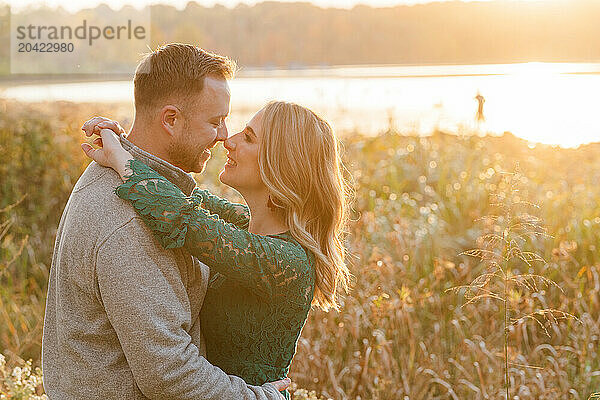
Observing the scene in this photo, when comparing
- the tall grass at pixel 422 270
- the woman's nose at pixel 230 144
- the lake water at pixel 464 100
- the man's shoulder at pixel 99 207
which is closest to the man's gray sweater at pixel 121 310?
the man's shoulder at pixel 99 207

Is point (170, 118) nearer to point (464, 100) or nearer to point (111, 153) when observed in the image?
point (111, 153)

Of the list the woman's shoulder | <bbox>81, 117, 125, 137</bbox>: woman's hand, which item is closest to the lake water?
the woman's shoulder

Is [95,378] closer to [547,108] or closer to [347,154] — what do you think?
[347,154]

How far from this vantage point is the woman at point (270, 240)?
97.8 inches

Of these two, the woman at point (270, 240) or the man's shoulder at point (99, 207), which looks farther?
the woman at point (270, 240)

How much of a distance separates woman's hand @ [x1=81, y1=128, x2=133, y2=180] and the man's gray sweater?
34 millimetres

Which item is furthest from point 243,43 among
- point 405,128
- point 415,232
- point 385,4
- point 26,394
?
point 26,394

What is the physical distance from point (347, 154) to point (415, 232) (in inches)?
Answer: 82.4

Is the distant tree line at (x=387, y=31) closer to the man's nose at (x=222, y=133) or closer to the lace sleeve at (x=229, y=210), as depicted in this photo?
the lace sleeve at (x=229, y=210)

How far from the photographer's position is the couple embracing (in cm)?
230

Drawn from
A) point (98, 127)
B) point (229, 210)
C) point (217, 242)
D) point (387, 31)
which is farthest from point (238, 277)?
point (387, 31)

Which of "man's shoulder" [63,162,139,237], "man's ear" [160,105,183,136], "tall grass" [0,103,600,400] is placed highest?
"man's ear" [160,105,183,136]

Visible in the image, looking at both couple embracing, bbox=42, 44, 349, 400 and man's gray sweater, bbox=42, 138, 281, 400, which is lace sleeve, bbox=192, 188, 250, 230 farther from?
man's gray sweater, bbox=42, 138, 281, 400

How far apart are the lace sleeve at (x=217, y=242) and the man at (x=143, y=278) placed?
0.20ft
